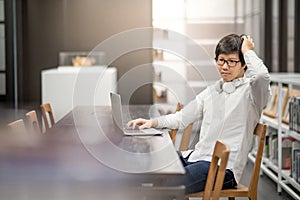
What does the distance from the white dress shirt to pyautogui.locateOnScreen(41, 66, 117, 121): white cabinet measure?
3.80m

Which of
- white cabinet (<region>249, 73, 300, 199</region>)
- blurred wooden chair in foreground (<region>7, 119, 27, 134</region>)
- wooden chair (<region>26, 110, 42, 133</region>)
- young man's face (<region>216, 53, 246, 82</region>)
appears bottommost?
white cabinet (<region>249, 73, 300, 199</region>)

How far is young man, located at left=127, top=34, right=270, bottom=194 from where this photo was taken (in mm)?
2941

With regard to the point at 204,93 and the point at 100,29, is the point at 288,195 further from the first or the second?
the point at 100,29

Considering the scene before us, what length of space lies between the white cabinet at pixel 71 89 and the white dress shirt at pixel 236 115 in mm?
3797

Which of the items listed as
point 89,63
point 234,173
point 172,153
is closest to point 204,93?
point 234,173

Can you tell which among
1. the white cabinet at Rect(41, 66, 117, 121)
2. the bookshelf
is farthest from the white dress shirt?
the white cabinet at Rect(41, 66, 117, 121)

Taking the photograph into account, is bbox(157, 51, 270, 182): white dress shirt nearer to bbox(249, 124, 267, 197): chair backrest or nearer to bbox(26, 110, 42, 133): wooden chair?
bbox(249, 124, 267, 197): chair backrest

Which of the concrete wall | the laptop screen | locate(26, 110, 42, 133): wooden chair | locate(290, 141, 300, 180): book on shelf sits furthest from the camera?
the concrete wall

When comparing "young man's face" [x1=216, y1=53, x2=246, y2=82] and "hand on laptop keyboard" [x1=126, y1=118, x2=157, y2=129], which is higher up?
"young man's face" [x1=216, y1=53, x2=246, y2=82]

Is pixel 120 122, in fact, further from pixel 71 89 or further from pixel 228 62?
pixel 71 89

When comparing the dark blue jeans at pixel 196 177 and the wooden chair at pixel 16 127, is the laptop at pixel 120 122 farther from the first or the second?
the wooden chair at pixel 16 127

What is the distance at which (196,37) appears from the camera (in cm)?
847

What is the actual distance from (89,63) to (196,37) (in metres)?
1.61

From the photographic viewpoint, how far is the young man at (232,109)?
9.65ft
